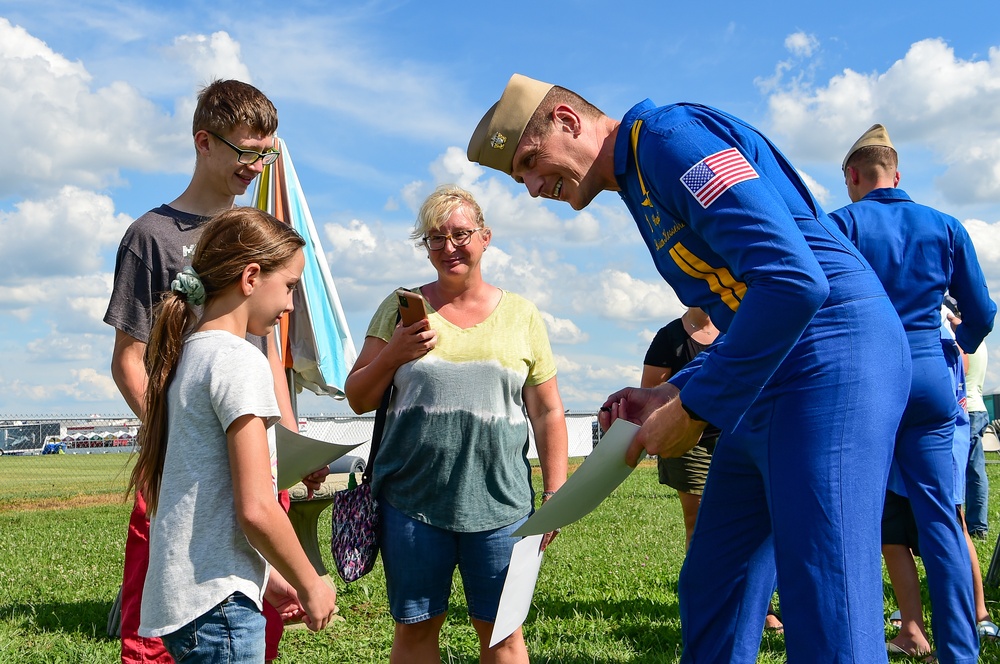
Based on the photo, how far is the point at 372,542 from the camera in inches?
132

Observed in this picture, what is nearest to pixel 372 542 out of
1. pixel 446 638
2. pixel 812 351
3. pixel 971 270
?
pixel 446 638

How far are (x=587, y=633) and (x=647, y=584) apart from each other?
4.83ft

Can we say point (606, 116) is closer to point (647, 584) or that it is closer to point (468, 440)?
point (468, 440)

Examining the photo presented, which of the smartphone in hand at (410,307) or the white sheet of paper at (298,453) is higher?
the smartphone in hand at (410,307)

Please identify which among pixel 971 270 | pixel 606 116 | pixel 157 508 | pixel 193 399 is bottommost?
pixel 157 508

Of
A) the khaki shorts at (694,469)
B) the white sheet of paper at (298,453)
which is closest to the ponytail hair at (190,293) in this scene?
the white sheet of paper at (298,453)

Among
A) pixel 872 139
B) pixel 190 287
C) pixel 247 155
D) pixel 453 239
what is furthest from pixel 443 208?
pixel 872 139

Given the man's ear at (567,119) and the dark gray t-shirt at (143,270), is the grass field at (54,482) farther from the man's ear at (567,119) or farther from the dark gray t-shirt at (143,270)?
the man's ear at (567,119)

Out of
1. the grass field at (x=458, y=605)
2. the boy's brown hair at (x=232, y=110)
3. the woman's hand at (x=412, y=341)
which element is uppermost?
the boy's brown hair at (x=232, y=110)

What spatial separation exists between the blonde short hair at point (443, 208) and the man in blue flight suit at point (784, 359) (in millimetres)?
1355

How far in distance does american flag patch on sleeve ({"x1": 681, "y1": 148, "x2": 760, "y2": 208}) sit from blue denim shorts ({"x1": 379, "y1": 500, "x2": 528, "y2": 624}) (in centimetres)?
167

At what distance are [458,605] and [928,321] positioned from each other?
125 inches

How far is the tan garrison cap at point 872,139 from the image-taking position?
13.7 feet

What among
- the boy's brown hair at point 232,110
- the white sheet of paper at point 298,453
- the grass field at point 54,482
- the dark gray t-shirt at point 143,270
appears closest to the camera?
the white sheet of paper at point 298,453
